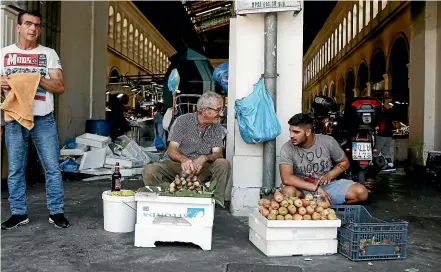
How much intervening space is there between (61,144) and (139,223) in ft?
18.1

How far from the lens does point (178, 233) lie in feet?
11.7

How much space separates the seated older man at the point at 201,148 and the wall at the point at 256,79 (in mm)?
291

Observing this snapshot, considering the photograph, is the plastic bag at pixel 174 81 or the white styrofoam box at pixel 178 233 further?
the plastic bag at pixel 174 81

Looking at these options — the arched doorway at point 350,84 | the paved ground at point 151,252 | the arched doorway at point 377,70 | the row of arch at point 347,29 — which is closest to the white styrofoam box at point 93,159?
the paved ground at point 151,252

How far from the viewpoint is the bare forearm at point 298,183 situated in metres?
4.17

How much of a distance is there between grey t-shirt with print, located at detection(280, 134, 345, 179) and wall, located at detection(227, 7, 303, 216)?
47 centimetres

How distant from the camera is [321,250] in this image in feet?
11.5

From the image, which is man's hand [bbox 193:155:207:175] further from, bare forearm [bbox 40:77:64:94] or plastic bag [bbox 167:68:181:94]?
plastic bag [bbox 167:68:181:94]

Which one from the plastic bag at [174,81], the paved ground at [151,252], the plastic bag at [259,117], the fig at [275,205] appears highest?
the plastic bag at [174,81]

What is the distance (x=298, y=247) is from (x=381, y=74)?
16.7 metres

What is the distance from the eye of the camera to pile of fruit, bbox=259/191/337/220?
3461mm

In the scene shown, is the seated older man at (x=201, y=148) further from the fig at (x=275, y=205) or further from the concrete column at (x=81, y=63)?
the concrete column at (x=81, y=63)

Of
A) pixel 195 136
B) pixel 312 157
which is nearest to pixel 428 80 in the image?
pixel 312 157

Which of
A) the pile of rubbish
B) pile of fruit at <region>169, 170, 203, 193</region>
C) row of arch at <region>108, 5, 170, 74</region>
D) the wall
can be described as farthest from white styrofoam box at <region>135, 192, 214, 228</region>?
row of arch at <region>108, 5, 170, 74</region>
